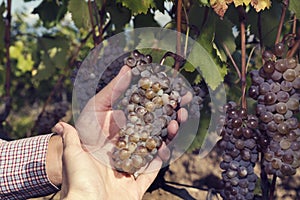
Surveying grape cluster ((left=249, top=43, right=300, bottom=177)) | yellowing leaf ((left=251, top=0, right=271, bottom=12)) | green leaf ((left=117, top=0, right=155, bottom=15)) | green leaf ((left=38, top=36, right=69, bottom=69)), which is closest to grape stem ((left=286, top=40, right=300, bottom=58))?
grape cluster ((left=249, top=43, right=300, bottom=177))

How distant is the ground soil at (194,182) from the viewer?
1795 mm

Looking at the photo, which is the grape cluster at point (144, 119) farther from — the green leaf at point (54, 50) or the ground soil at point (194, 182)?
the green leaf at point (54, 50)

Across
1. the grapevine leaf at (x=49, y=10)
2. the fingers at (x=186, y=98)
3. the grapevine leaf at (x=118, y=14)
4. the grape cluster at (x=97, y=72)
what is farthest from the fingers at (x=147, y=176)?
the grapevine leaf at (x=49, y=10)

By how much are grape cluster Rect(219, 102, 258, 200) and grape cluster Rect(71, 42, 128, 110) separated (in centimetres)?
38

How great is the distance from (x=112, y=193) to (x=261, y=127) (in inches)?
15.3

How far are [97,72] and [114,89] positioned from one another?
339 mm

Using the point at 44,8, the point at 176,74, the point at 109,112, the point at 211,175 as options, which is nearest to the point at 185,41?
the point at 176,74

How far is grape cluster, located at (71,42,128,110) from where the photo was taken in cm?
161

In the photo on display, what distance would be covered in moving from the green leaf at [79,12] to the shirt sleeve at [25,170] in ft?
1.27

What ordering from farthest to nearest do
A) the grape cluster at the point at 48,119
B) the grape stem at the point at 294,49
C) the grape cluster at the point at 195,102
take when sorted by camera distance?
the grape cluster at the point at 48,119, the grape cluster at the point at 195,102, the grape stem at the point at 294,49

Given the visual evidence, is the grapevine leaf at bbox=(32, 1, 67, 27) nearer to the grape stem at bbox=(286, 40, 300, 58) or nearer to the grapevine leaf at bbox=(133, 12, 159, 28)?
the grapevine leaf at bbox=(133, 12, 159, 28)

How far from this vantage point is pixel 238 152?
1.36 metres

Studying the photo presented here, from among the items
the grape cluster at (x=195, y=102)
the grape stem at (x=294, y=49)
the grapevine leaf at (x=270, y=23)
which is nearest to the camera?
the grape stem at (x=294, y=49)

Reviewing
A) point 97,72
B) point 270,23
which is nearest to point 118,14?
point 97,72
